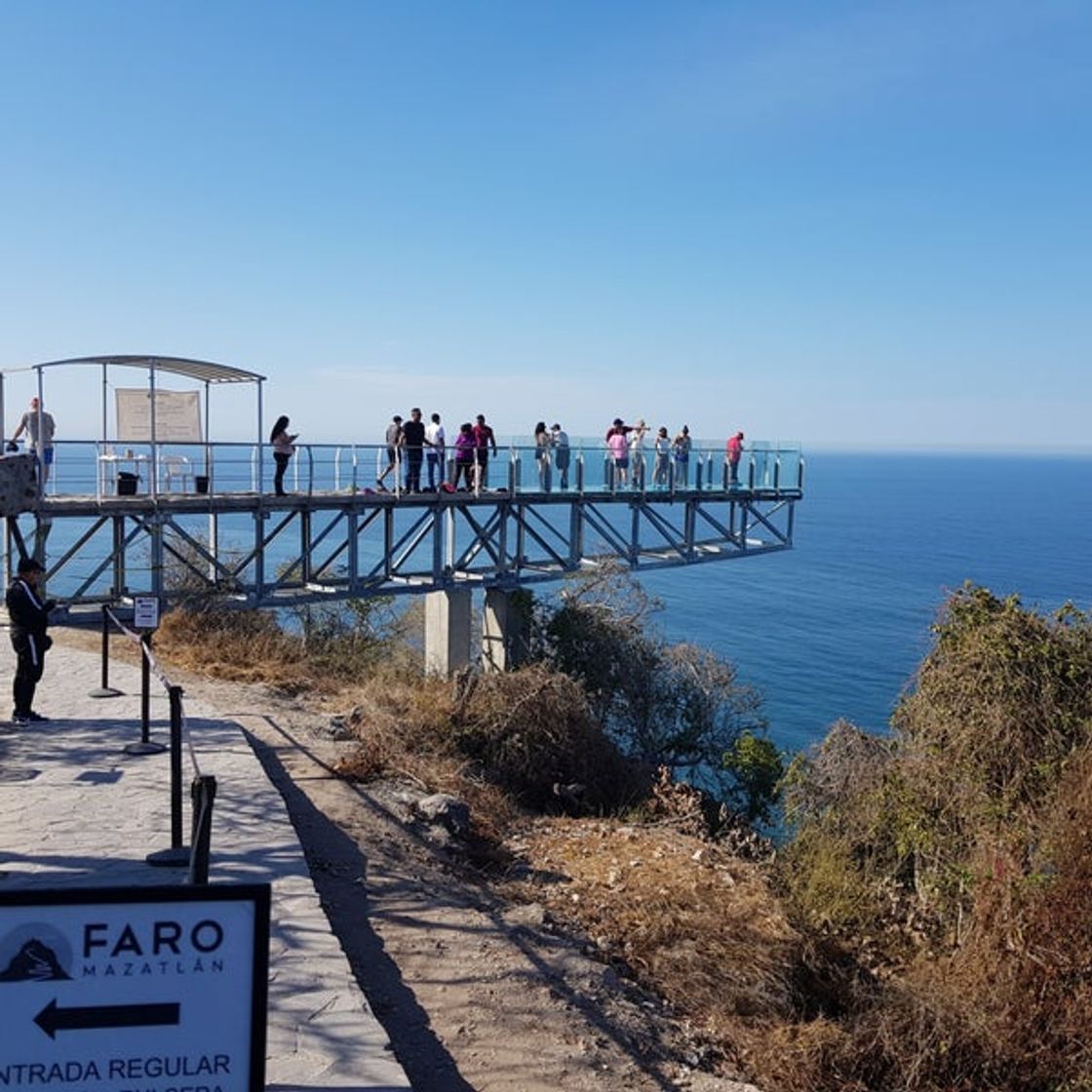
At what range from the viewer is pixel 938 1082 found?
691cm

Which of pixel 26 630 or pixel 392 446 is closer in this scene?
pixel 26 630

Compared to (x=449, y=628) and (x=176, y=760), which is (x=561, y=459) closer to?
(x=449, y=628)

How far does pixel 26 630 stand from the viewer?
1030 centimetres

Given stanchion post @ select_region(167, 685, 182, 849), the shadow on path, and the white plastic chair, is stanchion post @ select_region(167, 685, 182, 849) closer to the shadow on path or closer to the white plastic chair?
the shadow on path

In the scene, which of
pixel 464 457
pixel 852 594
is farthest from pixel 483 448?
pixel 852 594

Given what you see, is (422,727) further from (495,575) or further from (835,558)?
(835,558)

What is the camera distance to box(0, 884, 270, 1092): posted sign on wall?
2596 mm

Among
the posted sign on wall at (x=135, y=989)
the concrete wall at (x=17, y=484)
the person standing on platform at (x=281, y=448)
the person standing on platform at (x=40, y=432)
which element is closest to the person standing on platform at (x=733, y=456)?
the person standing on platform at (x=281, y=448)

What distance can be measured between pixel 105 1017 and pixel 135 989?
9 cm

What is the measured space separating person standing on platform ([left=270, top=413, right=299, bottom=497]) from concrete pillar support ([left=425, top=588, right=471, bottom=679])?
16.1 ft

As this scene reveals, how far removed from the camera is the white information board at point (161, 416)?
17750mm

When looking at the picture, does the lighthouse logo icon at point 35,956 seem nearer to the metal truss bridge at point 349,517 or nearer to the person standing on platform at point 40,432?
the metal truss bridge at point 349,517

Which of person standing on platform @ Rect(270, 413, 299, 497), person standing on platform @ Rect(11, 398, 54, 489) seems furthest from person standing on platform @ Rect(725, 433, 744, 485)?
person standing on platform @ Rect(11, 398, 54, 489)

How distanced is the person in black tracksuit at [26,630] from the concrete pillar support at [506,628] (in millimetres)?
14213
